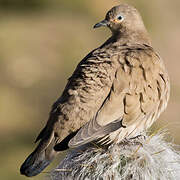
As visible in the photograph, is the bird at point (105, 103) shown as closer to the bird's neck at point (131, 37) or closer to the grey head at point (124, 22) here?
the bird's neck at point (131, 37)

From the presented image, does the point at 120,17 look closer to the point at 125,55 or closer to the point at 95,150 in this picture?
the point at 125,55

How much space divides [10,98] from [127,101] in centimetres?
970

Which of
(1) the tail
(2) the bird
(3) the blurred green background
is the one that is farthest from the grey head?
(3) the blurred green background

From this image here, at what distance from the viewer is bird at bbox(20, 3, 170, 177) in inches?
243

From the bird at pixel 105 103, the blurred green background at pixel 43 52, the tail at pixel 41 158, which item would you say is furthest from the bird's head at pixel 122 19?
the blurred green background at pixel 43 52

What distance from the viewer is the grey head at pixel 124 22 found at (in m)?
8.00

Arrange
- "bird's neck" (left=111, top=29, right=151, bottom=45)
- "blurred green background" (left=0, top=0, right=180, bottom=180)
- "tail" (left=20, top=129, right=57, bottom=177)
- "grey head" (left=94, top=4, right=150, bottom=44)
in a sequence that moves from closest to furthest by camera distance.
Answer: "tail" (left=20, top=129, right=57, bottom=177) → "bird's neck" (left=111, top=29, right=151, bottom=45) → "grey head" (left=94, top=4, right=150, bottom=44) → "blurred green background" (left=0, top=0, right=180, bottom=180)

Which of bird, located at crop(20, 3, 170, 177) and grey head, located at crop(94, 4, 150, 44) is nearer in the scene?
bird, located at crop(20, 3, 170, 177)

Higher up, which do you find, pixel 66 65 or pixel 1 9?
pixel 1 9

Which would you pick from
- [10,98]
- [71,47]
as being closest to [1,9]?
[71,47]

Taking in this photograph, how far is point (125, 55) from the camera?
6812mm

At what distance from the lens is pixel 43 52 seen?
17906 mm

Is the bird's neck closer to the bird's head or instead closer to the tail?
the bird's head

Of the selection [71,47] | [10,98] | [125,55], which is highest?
[125,55]
